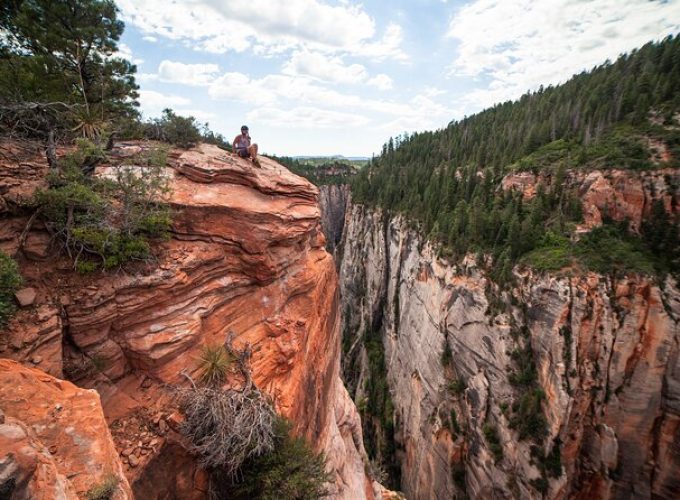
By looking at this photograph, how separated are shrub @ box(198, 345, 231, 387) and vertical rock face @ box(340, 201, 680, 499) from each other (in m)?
24.7

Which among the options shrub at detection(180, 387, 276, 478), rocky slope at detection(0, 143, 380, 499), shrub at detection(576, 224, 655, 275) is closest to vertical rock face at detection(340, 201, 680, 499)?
shrub at detection(576, 224, 655, 275)

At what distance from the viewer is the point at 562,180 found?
104ft

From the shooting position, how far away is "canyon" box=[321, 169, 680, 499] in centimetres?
2153

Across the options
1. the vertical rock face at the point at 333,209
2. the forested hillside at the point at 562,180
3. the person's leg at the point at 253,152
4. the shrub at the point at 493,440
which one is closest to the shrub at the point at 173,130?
the person's leg at the point at 253,152

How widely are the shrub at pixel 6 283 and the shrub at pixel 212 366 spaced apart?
3528 mm

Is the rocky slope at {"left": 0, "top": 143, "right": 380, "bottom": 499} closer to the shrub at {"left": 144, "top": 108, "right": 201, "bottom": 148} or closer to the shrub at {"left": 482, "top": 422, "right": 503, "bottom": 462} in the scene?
the shrub at {"left": 144, "top": 108, "right": 201, "bottom": 148}

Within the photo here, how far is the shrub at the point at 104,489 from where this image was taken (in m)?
3.55

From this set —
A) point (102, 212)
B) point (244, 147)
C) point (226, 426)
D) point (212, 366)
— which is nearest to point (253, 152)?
point (244, 147)

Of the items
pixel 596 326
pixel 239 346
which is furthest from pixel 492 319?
pixel 239 346

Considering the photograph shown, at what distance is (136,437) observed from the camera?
19.9ft

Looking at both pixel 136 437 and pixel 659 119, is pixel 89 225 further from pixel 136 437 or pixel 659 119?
pixel 659 119

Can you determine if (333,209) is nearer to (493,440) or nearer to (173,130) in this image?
(493,440)

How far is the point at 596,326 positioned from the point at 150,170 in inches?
1131

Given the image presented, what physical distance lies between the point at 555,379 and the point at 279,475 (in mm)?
23498
